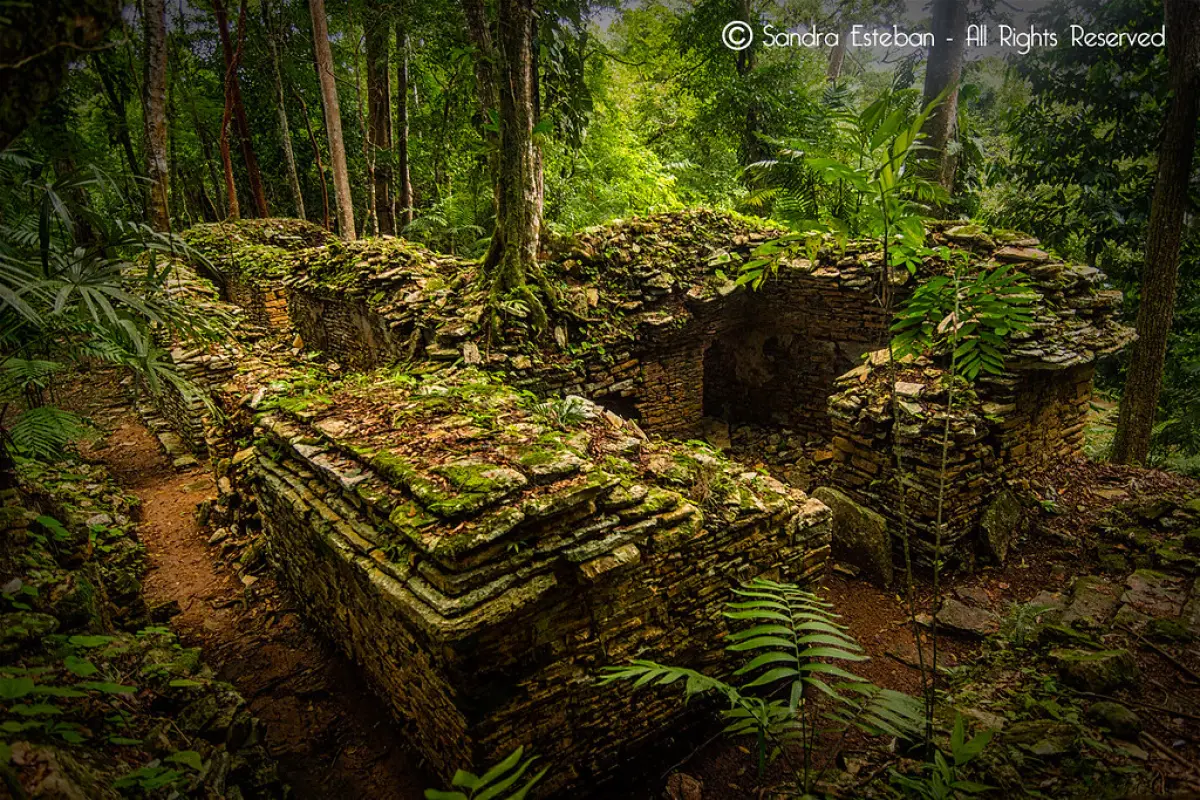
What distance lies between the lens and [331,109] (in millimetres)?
10500

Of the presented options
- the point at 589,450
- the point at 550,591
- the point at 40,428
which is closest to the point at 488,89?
the point at 589,450

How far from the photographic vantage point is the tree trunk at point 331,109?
32.7 ft

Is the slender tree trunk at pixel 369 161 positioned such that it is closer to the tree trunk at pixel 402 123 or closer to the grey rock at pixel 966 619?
the tree trunk at pixel 402 123

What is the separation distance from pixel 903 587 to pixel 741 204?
8.50 m

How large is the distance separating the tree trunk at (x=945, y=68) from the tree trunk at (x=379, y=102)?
995 cm

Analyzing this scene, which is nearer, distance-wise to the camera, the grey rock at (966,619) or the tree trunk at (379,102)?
the grey rock at (966,619)

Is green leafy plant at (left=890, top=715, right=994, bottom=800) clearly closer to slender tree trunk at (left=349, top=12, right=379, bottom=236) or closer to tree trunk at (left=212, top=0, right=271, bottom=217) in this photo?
slender tree trunk at (left=349, top=12, right=379, bottom=236)

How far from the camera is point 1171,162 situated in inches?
245

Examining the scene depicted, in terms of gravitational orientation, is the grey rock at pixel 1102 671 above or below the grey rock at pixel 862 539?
above

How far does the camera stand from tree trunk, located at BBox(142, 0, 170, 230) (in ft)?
29.9

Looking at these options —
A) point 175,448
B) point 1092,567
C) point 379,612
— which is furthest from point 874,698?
point 175,448

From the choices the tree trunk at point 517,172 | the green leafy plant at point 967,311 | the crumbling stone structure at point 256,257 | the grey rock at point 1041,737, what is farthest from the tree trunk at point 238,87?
the grey rock at point 1041,737

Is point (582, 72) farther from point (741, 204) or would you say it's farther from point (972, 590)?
point (972, 590)

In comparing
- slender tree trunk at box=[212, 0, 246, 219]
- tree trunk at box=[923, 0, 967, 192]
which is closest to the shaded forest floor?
tree trunk at box=[923, 0, 967, 192]
